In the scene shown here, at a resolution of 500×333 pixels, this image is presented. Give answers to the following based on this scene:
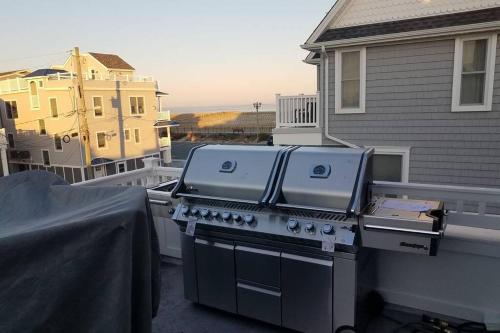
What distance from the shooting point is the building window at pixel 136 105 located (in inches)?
829

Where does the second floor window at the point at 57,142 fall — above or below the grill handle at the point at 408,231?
below

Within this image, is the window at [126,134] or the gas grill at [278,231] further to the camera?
the window at [126,134]

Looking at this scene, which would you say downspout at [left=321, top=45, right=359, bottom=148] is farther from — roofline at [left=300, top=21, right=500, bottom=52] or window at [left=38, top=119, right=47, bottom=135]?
window at [left=38, top=119, right=47, bottom=135]

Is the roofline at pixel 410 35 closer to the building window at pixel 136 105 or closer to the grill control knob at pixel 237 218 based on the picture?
the grill control knob at pixel 237 218

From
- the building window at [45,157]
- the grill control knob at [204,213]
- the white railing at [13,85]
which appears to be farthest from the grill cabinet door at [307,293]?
the white railing at [13,85]

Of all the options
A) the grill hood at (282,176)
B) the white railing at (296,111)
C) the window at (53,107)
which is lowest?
the grill hood at (282,176)

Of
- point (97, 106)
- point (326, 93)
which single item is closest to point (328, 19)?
point (326, 93)

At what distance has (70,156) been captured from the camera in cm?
1925

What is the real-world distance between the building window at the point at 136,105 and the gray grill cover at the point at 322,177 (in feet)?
66.7

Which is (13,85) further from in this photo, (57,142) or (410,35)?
(410,35)

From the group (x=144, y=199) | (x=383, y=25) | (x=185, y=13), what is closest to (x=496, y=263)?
(x=144, y=199)

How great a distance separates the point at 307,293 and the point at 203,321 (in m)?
→ 0.92

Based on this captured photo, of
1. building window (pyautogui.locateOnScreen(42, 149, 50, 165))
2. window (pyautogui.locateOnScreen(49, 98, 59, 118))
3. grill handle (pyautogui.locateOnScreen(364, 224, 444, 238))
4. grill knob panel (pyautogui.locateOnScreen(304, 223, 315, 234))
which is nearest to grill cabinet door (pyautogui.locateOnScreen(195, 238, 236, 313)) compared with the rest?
grill knob panel (pyautogui.locateOnScreen(304, 223, 315, 234))

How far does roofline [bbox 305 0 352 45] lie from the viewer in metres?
6.43
